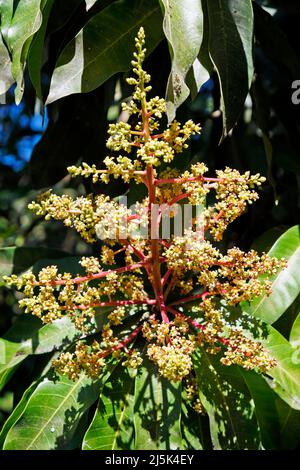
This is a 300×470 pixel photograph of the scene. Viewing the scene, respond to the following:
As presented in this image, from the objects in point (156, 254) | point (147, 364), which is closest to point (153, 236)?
point (156, 254)

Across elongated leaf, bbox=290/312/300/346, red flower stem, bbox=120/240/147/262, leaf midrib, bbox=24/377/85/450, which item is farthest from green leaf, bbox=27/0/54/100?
elongated leaf, bbox=290/312/300/346

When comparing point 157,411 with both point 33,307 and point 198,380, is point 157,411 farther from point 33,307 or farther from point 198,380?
point 33,307

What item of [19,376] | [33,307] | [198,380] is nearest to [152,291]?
[198,380]

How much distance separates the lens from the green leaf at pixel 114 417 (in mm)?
1387

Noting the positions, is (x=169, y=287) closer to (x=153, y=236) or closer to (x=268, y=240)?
(x=153, y=236)

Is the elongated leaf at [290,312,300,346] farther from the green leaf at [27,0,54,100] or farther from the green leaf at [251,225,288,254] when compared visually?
the green leaf at [27,0,54,100]

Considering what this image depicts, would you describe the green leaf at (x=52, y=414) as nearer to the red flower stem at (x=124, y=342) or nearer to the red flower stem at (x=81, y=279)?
the red flower stem at (x=124, y=342)

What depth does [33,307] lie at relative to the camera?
125 centimetres

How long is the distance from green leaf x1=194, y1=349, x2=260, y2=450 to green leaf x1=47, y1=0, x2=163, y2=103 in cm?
64

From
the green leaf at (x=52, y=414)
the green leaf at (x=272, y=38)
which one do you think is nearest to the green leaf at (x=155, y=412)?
the green leaf at (x=52, y=414)

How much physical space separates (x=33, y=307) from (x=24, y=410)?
0.29m

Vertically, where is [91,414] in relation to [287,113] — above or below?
below

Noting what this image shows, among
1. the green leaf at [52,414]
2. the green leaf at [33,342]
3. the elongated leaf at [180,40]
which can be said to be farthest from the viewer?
the green leaf at [33,342]

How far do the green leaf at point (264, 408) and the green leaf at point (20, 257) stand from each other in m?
0.72
